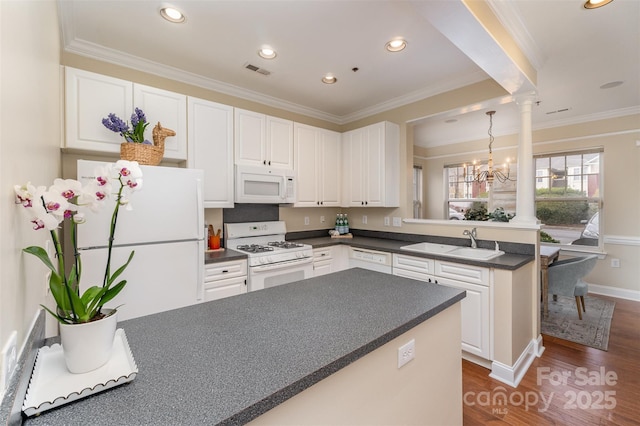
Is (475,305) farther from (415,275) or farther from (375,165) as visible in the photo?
(375,165)

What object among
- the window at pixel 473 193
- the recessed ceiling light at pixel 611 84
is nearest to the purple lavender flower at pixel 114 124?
the recessed ceiling light at pixel 611 84

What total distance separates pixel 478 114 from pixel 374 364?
4.17 m

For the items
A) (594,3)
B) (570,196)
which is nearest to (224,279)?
(594,3)

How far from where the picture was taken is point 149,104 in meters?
2.42

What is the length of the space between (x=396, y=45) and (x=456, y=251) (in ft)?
6.40

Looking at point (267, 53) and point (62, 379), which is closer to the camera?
point (62, 379)

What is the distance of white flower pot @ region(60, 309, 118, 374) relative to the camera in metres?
0.68

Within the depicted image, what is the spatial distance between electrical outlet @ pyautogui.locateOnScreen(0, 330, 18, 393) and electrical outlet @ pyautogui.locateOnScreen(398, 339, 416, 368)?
1.09 meters

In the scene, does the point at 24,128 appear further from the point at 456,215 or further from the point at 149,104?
the point at 456,215

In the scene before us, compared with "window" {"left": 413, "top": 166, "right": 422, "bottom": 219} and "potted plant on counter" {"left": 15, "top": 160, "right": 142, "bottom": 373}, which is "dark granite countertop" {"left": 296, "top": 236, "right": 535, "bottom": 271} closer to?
"potted plant on counter" {"left": 15, "top": 160, "right": 142, "bottom": 373}

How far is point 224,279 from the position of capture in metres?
2.49

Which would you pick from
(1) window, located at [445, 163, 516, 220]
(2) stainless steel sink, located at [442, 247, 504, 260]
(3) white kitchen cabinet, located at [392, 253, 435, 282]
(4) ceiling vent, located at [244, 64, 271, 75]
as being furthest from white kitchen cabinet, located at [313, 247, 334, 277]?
(1) window, located at [445, 163, 516, 220]

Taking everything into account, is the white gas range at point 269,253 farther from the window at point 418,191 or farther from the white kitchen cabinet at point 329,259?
the window at point 418,191

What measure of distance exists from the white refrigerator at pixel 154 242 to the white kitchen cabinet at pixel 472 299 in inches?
80.8
